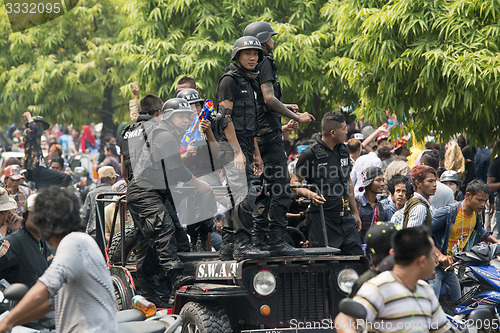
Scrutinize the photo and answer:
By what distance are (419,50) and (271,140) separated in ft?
12.6

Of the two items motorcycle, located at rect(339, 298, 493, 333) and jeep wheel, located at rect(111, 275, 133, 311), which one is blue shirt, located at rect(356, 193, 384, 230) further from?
jeep wheel, located at rect(111, 275, 133, 311)

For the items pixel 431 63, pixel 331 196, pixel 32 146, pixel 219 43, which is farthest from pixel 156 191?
pixel 219 43

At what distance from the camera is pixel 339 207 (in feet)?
30.0

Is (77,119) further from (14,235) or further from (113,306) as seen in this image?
(113,306)

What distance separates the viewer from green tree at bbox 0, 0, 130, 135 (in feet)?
78.5

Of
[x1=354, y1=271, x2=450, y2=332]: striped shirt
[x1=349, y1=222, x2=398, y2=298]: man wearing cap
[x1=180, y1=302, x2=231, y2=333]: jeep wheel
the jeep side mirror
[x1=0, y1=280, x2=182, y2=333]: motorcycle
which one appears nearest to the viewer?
the jeep side mirror

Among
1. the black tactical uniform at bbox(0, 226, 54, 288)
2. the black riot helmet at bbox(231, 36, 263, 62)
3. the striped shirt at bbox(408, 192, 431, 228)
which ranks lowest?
the striped shirt at bbox(408, 192, 431, 228)

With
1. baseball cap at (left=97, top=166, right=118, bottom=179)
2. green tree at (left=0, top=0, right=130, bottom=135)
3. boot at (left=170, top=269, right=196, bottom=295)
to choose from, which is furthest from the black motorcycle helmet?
green tree at (left=0, top=0, right=130, bottom=135)

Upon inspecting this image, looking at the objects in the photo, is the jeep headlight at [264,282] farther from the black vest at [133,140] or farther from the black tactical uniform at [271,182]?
the black vest at [133,140]

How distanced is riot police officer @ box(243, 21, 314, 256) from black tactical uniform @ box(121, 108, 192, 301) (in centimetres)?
83

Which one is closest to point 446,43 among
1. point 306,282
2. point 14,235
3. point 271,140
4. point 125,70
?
point 271,140

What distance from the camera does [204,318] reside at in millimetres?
7539

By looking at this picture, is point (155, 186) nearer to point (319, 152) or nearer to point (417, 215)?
point (319, 152)

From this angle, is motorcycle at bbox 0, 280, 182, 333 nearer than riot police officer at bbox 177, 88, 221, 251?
Yes
